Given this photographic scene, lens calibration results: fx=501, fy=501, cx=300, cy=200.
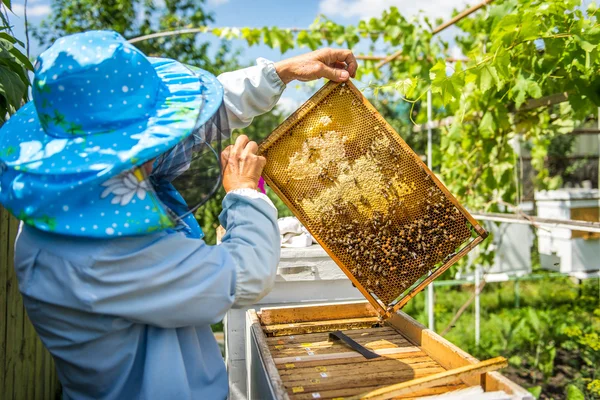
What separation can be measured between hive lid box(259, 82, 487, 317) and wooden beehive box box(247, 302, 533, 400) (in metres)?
0.17

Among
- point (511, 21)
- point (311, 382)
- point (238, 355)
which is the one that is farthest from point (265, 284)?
point (511, 21)

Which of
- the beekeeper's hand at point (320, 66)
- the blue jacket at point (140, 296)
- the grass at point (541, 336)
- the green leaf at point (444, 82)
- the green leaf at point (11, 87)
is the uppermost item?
the green leaf at point (444, 82)

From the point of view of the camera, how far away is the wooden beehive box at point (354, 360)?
50.4 inches

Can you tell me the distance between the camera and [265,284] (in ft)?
4.30

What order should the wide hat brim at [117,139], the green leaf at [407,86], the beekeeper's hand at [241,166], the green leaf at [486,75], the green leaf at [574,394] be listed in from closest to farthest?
1. the wide hat brim at [117,139]
2. the beekeeper's hand at [241,166]
3. the green leaf at [407,86]
4. the green leaf at [486,75]
5. the green leaf at [574,394]

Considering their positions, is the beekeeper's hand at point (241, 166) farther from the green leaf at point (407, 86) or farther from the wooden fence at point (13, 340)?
the wooden fence at point (13, 340)

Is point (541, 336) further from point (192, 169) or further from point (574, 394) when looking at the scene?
point (192, 169)

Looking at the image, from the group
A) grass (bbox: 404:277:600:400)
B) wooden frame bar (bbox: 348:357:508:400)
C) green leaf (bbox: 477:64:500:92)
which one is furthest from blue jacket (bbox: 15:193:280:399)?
grass (bbox: 404:277:600:400)

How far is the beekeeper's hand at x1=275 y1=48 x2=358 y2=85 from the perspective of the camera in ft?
5.65

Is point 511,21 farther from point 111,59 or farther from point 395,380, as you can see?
point 111,59

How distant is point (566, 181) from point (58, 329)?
1189 cm

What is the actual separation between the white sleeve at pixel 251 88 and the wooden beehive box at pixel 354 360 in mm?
781

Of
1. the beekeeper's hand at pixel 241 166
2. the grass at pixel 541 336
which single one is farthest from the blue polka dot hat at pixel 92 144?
the grass at pixel 541 336

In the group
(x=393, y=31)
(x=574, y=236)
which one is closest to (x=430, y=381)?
(x=393, y=31)
